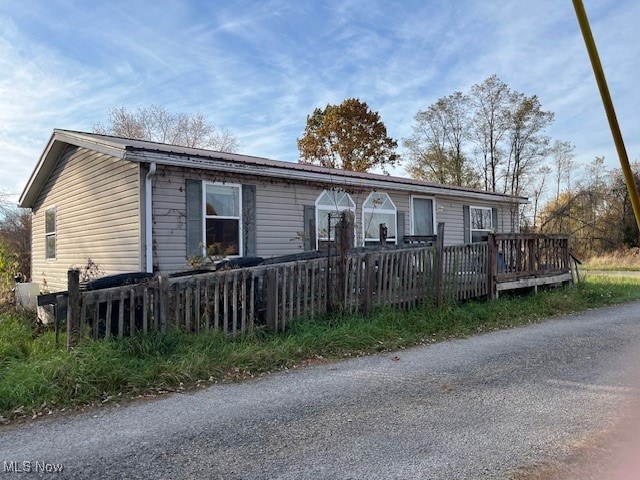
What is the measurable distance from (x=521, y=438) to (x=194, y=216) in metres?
6.67

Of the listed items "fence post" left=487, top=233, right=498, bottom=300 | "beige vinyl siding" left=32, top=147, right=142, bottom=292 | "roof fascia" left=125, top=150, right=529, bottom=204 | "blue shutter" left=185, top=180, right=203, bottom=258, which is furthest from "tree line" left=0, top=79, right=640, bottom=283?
"blue shutter" left=185, top=180, right=203, bottom=258

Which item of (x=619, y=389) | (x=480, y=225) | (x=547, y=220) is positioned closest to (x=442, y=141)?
(x=547, y=220)

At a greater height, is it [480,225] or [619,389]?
[480,225]

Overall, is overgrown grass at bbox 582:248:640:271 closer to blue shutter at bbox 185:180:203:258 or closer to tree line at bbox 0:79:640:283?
tree line at bbox 0:79:640:283

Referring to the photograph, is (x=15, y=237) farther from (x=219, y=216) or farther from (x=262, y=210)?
(x=262, y=210)

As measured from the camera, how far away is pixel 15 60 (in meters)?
10.3

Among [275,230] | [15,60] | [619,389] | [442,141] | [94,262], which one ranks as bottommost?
[619,389]

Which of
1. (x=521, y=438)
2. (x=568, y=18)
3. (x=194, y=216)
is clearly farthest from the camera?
(x=194, y=216)

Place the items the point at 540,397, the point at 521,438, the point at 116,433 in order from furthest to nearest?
1. the point at 540,397
2. the point at 116,433
3. the point at 521,438

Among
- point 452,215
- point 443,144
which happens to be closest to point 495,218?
point 452,215

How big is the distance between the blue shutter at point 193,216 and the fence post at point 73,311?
336 cm

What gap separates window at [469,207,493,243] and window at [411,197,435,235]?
6.84ft

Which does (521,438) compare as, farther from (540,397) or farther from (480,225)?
(480,225)

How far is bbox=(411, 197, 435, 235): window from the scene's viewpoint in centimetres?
1254
